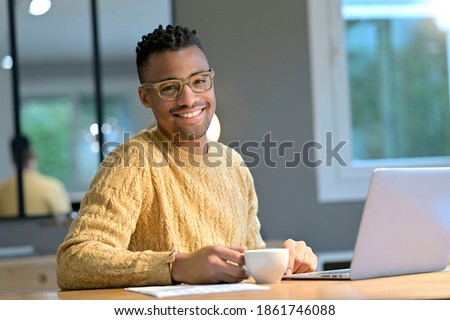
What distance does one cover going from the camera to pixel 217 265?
1.68 m

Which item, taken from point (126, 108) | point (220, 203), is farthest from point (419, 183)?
point (126, 108)

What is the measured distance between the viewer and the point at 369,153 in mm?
4652

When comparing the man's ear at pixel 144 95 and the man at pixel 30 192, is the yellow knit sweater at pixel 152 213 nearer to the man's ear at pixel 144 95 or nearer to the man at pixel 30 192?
the man's ear at pixel 144 95

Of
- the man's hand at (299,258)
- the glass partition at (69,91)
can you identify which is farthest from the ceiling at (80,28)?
the man's hand at (299,258)

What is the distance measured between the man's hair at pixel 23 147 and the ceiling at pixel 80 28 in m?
0.37

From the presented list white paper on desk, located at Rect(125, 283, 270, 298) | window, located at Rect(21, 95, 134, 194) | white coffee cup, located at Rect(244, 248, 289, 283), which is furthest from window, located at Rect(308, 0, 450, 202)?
white paper on desk, located at Rect(125, 283, 270, 298)

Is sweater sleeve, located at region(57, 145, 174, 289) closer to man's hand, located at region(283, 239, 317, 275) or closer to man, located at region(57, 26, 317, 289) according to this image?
man, located at region(57, 26, 317, 289)

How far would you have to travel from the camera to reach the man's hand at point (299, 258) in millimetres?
1926

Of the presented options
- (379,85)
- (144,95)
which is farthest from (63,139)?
(144,95)

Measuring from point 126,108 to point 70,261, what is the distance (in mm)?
2506

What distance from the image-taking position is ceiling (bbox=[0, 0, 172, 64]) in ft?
13.8

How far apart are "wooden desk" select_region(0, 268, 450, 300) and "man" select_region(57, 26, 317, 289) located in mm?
78

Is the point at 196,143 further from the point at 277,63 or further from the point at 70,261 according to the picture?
the point at 277,63

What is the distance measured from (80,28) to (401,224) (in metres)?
2.84
